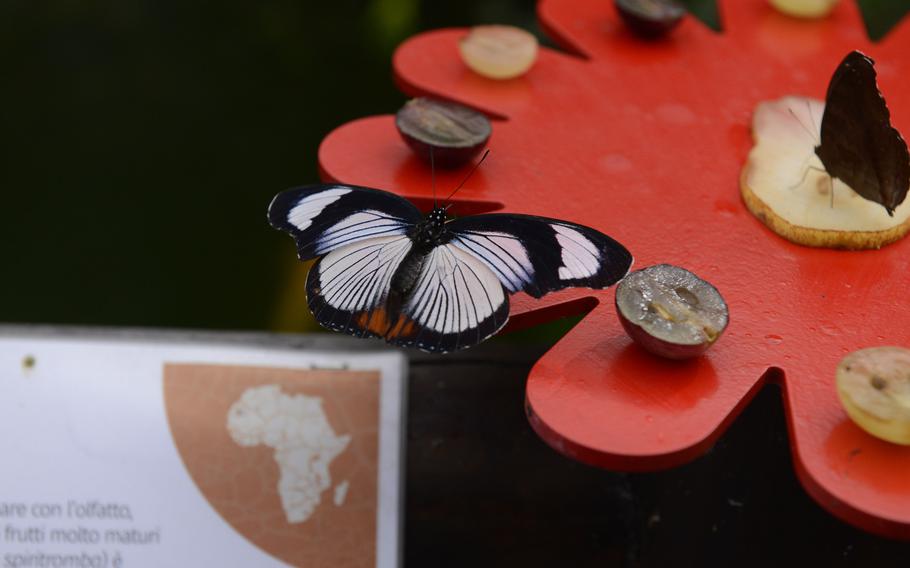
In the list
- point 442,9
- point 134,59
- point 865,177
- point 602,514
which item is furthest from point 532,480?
point 134,59

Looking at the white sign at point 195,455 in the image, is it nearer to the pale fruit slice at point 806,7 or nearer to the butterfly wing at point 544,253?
the butterfly wing at point 544,253

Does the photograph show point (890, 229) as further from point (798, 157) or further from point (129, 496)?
point (129, 496)

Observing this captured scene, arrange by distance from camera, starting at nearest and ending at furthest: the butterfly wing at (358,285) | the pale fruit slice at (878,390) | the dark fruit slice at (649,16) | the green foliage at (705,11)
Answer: the pale fruit slice at (878,390) → the butterfly wing at (358,285) → the dark fruit slice at (649,16) → the green foliage at (705,11)

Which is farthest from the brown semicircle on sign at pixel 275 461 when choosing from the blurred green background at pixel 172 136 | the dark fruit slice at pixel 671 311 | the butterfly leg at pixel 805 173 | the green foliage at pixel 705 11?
the green foliage at pixel 705 11

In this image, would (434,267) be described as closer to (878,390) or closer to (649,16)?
(878,390)

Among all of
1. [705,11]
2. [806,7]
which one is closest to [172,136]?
[705,11]
